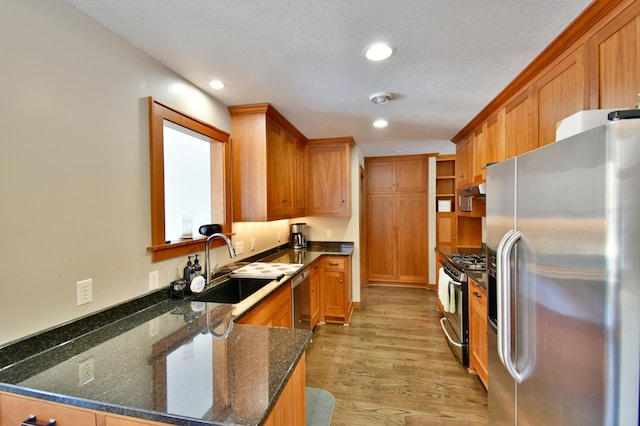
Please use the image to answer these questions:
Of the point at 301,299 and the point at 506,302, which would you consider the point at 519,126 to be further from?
the point at 301,299

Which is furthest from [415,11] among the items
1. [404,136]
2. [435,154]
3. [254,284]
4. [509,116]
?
[435,154]

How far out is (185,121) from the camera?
1.91 meters

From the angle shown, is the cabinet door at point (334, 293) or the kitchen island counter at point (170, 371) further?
the cabinet door at point (334, 293)

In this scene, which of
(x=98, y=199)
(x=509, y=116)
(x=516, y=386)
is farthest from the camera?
(x=509, y=116)

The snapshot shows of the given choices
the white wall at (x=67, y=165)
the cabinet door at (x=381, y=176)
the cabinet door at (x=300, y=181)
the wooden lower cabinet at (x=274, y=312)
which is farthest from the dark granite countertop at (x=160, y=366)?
the cabinet door at (x=381, y=176)

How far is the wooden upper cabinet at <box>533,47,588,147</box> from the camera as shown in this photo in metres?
1.44

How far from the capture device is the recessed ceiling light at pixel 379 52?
1.54m

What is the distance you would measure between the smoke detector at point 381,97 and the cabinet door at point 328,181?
139 centimetres

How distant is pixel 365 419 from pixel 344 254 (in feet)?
→ 6.05

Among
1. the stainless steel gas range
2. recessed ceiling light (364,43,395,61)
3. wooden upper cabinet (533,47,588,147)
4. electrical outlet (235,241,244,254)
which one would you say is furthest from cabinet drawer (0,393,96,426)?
the stainless steel gas range

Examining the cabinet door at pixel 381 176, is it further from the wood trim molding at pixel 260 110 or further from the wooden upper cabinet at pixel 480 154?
the wood trim molding at pixel 260 110

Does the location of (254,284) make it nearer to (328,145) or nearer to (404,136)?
(328,145)

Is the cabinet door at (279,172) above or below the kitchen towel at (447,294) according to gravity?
above

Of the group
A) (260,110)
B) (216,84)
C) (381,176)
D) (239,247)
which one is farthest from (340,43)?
(381,176)
